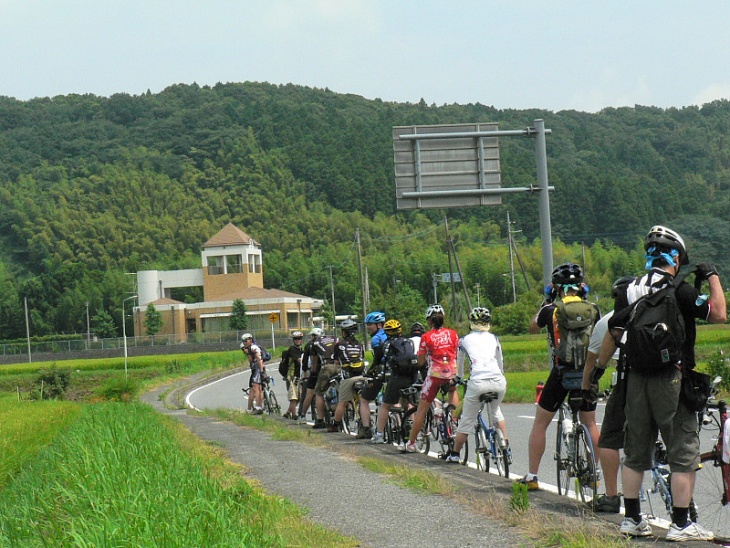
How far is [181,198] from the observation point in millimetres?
154625

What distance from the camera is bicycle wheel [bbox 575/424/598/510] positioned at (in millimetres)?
7730

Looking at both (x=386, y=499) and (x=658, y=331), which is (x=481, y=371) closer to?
(x=386, y=499)

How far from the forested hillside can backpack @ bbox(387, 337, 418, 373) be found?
9109 centimetres

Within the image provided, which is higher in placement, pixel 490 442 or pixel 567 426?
pixel 567 426

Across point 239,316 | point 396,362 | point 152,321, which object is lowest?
point 152,321

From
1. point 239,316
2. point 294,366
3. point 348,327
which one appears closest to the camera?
point 348,327

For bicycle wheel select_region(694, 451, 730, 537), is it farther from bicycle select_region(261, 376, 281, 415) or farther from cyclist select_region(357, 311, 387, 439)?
bicycle select_region(261, 376, 281, 415)

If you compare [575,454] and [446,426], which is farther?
[446,426]

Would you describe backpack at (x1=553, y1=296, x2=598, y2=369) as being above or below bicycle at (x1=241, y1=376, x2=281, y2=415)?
above

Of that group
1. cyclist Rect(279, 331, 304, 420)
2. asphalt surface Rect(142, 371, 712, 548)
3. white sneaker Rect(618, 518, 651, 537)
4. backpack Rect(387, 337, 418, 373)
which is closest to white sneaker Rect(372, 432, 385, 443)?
asphalt surface Rect(142, 371, 712, 548)

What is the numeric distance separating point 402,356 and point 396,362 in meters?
0.10

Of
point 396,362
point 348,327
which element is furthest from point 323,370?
point 396,362

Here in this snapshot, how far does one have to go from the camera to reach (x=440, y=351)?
12.0m

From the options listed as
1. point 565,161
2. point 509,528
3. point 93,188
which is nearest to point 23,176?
point 93,188
